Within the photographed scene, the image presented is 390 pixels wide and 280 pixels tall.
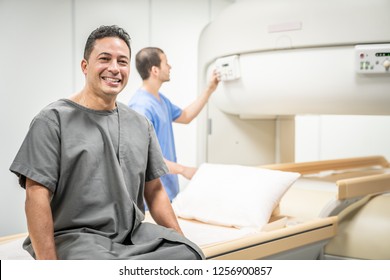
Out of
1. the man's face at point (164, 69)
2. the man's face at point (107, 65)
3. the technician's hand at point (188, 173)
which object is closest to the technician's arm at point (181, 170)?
the technician's hand at point (188, 173)

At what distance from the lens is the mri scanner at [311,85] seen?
6.08 ft

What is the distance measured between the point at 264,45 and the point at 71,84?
0.87 metres

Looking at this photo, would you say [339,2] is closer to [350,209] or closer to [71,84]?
[350,209]

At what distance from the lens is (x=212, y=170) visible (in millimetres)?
2072

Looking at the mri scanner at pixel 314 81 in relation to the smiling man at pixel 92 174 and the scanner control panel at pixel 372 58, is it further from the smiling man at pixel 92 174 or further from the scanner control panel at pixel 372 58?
the smiling man at pixel 92 174

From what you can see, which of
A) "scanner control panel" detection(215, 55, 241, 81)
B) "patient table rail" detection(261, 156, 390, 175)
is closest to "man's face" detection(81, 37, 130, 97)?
"scanner control panel" detection(215, 55, 241, 81)

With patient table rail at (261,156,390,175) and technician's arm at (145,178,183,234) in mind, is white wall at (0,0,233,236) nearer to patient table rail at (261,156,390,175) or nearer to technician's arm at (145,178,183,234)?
technician's arm at (145,178,183,234)

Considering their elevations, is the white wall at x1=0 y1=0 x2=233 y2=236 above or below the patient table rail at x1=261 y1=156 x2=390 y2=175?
above

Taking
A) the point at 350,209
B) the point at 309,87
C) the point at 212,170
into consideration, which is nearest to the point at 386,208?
the point at 350,209

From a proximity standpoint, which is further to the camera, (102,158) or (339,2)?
(339,2)

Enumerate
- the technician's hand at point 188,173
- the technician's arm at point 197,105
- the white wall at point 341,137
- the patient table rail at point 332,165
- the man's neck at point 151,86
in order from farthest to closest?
the white wall at point 341,137 < the patient table rail at point 332,165 < the technician's arm at point 197,105 < the technician's hand at point 188,173 < the man's neck at point 151,86

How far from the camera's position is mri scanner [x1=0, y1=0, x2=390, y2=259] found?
1854mm

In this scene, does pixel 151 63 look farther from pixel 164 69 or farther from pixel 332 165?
pixel 332 165

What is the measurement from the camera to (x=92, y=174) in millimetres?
1265
